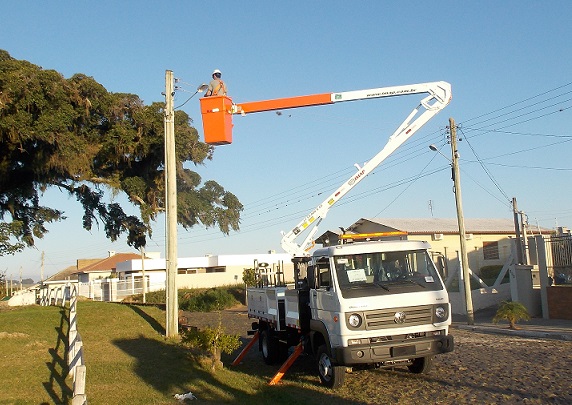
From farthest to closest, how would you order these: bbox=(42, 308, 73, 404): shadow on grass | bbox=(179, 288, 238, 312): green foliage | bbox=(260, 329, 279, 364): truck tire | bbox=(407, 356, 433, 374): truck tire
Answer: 1. bbox=(179, 288, 238, 312): green foliage
2. bbox=(260, 329, 279, 364): truck tire
3. bbox=(407, 356, 433, 374): truck tire
4. bbox=(42, 308, 73, 404): shadow on grass

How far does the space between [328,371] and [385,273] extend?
2.02m

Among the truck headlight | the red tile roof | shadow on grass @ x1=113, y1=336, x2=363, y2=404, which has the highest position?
the red tile roof

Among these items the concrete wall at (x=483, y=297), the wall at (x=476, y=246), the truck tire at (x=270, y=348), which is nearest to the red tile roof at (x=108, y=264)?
the wall at (x=476, y=246)

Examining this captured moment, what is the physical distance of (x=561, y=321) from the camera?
20.5 metres

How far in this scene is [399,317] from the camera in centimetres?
1038

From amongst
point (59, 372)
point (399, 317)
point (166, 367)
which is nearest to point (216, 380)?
point (166, 367)

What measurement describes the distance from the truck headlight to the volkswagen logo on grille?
0.63 metres

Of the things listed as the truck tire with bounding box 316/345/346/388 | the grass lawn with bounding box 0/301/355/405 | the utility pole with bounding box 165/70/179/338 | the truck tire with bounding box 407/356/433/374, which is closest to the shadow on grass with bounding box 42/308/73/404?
the grass lawn with bounding box 0/301/355/405

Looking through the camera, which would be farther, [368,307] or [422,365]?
[422,365]

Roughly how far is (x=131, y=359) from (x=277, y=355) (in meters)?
3.65

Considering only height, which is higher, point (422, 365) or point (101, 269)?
point (101, 269)

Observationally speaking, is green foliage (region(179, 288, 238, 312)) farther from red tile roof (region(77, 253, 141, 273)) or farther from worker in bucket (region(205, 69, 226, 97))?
red tile roof (region(77, 253, 141, 273))

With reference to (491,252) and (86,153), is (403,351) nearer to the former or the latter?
(86,153)

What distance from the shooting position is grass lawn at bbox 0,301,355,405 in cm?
1108
